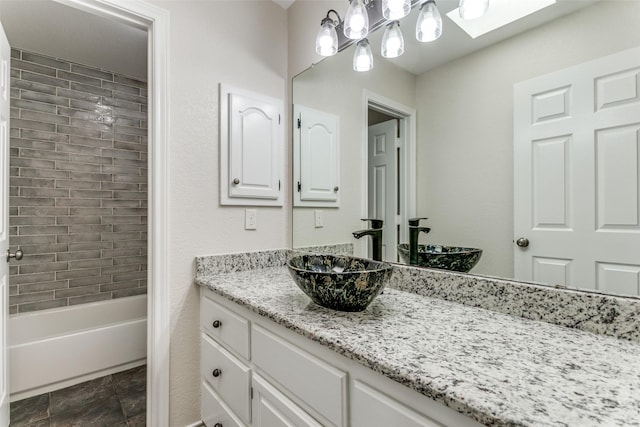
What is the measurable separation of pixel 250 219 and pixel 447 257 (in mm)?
1049

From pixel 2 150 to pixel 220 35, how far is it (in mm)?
1149

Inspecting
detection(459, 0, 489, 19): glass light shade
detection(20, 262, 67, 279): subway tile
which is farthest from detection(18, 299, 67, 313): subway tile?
detection(459, 0, 489, 19): glass light shade

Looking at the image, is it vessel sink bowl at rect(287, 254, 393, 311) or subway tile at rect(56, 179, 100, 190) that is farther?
subway tile at rect(56, 179, 100, 190)

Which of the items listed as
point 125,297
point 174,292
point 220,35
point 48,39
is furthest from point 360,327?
point 48,39

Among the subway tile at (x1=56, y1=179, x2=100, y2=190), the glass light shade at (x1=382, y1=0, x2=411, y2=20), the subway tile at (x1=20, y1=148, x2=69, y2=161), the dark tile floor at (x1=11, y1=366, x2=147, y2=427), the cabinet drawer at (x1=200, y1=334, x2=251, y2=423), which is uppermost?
the glass light shade at (x1=382, y1=0, x2=411, y2=20)

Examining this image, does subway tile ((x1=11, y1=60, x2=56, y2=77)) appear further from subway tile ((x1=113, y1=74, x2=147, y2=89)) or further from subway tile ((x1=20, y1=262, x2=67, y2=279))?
subway tile ((x1=20, y1=262, x2=67, y2=279))

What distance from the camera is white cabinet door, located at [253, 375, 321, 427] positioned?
2.90 feet

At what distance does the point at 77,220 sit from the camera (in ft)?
7.96

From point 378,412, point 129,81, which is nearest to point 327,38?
point 378,412

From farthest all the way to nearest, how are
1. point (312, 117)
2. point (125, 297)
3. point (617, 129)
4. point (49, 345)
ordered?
point (125, 297)
point (49, 345)
point (312, 117)
point (617, 129)

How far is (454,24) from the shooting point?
1180 millimetres

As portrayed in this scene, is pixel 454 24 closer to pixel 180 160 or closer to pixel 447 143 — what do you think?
pixel 447 143

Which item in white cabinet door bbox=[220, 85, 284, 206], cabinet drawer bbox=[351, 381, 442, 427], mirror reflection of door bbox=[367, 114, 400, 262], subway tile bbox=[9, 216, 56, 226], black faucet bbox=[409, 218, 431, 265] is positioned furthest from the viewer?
subway tile bbox=[9, 216, 56, 226]

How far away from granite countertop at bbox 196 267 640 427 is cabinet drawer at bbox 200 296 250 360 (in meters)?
0.17
